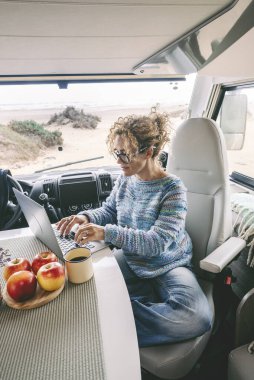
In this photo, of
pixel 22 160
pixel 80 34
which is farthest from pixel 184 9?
pixel 22 160

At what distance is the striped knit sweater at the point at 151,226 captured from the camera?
1273mm

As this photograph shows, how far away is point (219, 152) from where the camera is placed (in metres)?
1.57

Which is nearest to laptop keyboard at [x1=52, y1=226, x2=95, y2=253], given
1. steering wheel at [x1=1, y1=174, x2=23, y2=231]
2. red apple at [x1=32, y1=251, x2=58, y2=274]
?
red apple at [x1=32, y1=251, x2=58, y2=274]

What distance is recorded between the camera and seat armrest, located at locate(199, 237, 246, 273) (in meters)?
1.21

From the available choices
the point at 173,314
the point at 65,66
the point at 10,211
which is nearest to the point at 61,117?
the point at 65,66

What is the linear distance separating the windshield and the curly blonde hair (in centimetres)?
53

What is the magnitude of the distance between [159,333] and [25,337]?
55 cm

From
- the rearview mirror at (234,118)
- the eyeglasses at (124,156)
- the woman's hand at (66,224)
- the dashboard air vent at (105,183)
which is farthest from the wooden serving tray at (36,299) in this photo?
the rearview mirror at (234,118)

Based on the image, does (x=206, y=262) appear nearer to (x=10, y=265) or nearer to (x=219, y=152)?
(x=219, y=152)

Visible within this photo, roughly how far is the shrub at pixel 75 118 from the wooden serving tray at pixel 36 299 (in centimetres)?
165

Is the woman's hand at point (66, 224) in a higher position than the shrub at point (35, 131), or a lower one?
lower

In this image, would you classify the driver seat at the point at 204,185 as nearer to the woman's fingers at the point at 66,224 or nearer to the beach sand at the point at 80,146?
the beach sand at the point at 80,146

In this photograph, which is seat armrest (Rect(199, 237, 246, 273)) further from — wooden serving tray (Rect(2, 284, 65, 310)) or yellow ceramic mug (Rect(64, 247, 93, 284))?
wooden serving tray (Rect(2, 284, 65, 310))

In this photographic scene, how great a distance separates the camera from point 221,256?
1.31 metres
